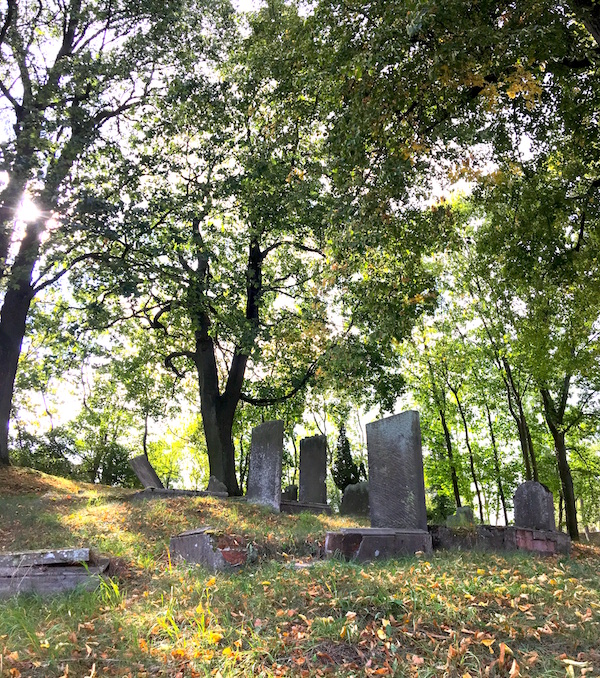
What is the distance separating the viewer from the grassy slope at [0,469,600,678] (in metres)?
2.94

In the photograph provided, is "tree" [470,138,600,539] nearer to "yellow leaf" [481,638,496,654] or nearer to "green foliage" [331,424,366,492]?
"yellow leaf" [481,638,496,654]

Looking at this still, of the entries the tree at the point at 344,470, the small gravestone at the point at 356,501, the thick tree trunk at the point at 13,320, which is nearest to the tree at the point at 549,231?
the small gravestone at the point at 356,501

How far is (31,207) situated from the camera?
35.9 feet

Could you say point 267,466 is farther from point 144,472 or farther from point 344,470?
point 344,470

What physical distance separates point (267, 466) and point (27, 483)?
551 cm

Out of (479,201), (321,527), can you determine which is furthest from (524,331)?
(321,527)

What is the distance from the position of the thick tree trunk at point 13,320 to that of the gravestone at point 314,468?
7382mm

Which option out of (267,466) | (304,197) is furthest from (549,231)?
(267,466)

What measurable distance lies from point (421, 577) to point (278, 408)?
553 inches

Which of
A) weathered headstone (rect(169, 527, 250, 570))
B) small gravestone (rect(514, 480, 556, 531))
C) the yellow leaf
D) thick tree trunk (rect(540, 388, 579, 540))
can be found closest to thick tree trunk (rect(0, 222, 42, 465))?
weathered headstone (rect(169, 527, 250, 570))

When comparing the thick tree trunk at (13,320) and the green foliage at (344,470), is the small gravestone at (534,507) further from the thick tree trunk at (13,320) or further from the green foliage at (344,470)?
the thick tree trunk at (13,320)

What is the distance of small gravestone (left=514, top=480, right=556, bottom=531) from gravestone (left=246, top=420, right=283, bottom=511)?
4.97 meters

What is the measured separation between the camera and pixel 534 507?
407 inches

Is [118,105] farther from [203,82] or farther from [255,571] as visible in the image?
[255,571]
